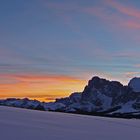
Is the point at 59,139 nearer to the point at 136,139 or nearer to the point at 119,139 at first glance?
the point at 119,139

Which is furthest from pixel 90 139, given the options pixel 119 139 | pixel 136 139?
pixel 136 139

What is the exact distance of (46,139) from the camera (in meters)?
20.1

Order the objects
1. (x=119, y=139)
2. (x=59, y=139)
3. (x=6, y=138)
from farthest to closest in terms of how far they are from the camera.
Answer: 1. (x=119, y=139)
2. (x=59, y=139)
3. (x=6, y=138)

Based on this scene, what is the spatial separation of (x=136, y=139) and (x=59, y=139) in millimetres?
6731

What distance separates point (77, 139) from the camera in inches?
848

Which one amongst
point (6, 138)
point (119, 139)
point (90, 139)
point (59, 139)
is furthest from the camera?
point (119, 139)

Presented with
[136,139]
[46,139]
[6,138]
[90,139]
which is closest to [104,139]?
[90,139]

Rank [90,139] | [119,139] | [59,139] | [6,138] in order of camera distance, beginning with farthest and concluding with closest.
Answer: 1. [119,139]
2. [90,139]
3. [59,139]
4. [6,138]

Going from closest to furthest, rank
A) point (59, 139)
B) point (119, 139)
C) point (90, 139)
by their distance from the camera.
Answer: point (59, 139)
point (90, 139)
point (119, 139)

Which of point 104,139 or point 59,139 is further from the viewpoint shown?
point 104,139

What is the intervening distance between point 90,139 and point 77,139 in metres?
1.14

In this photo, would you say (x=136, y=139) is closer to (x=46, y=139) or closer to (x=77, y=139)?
(x=77, y=139)

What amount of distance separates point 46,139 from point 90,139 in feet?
11.2

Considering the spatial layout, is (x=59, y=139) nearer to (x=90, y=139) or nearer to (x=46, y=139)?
(x=46, y=139)
